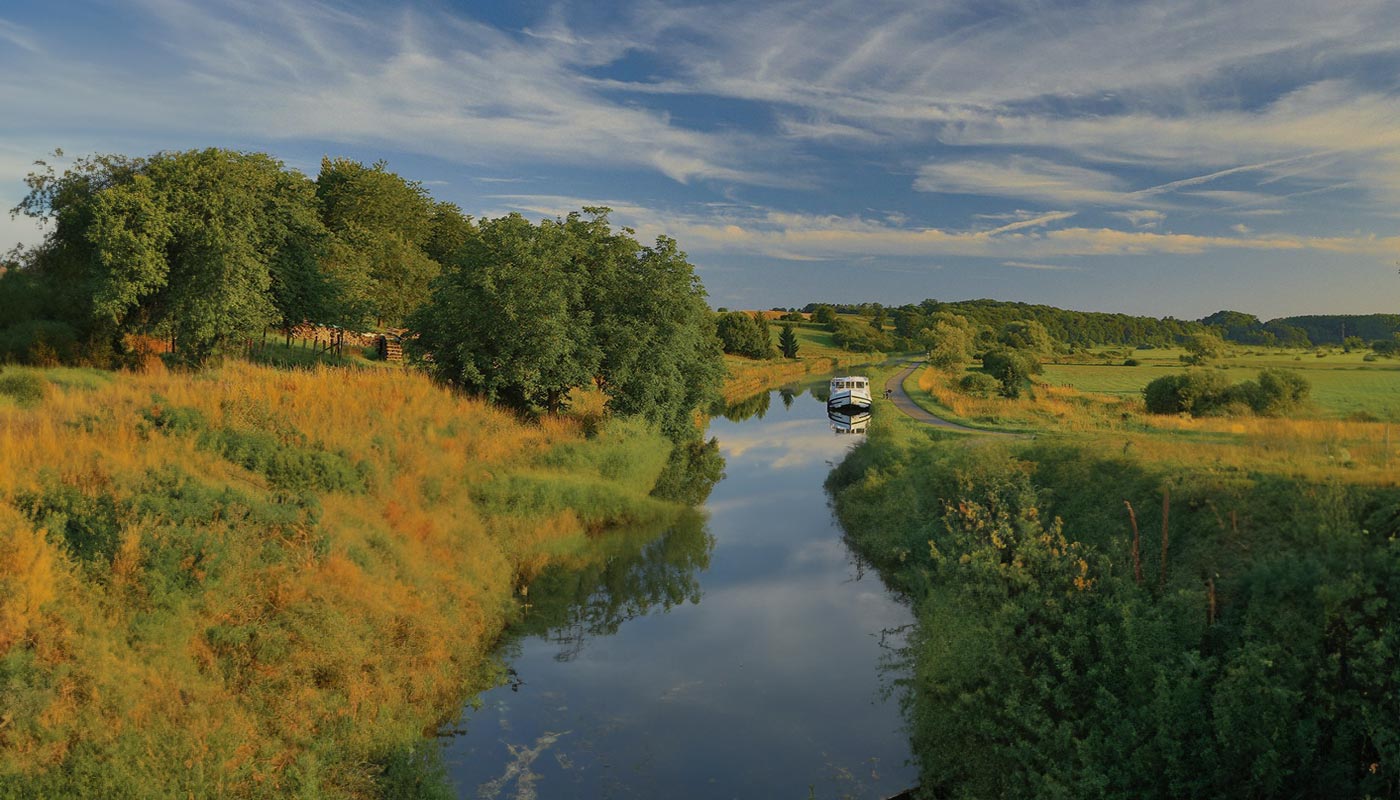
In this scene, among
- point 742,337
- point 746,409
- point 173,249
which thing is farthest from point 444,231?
point 742,337

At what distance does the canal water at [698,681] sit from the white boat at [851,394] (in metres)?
31.2

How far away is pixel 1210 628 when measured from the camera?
34.6 ft

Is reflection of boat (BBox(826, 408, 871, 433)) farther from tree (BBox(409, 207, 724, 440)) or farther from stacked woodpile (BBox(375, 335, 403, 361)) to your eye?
stacked woodpile (BBox(375, 335, 403, 361))

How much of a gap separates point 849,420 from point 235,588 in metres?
45.5

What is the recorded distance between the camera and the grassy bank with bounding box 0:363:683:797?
8.95 meters

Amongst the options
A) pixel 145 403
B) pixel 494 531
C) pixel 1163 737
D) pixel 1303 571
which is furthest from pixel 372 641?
pixel 1303 571

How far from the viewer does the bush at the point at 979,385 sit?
56.6 metres

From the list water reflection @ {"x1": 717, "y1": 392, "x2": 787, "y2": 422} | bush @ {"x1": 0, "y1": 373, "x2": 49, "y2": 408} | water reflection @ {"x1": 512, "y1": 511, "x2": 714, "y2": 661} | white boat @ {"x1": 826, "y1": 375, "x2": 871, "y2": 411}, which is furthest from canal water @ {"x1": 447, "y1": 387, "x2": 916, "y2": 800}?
water reflection @ {"x1": 717, "y1": 392, "x2": 787, "y2": 422}

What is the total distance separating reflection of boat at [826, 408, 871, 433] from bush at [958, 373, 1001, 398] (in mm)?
8009

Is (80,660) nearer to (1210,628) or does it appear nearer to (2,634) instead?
(2,634)

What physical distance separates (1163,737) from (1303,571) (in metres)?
2.87

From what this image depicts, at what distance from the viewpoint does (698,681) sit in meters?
14.8

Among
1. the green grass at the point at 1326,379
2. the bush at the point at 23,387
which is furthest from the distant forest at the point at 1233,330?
the bush at the point at 23,387

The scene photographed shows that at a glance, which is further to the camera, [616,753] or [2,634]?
[616,753]
